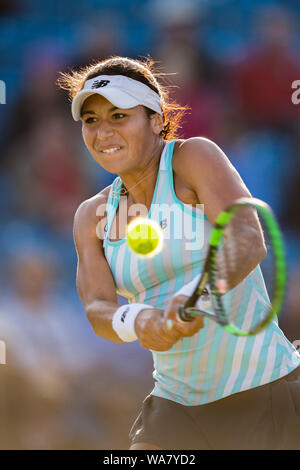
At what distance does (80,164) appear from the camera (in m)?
4.76

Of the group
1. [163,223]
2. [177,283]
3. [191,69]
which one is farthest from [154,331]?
[191,69]

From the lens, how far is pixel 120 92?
2.23 meters

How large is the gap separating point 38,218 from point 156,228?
2.65 meters

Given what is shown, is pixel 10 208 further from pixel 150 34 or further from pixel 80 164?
pixel 150 34

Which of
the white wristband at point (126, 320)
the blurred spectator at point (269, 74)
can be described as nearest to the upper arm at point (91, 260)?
the white wristband at point (126, 320)

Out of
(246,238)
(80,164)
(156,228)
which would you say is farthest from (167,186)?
(80,164)

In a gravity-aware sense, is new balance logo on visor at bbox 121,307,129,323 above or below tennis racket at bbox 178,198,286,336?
below

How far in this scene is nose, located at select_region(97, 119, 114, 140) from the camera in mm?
2279

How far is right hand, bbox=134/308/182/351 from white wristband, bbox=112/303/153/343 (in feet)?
0.08

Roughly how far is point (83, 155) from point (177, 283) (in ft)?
9.07
